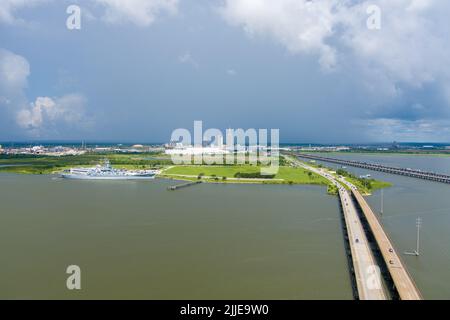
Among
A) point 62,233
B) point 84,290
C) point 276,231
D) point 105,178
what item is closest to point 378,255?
point 276,231

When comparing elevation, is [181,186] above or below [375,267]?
above

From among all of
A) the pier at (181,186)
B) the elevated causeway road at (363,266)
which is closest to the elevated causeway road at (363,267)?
the elevated causeway road at (363,266)

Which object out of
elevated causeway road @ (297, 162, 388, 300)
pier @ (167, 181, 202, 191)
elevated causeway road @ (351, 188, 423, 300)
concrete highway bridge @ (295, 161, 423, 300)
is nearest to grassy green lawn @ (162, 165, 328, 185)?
pier @ (167, 181, 202, 191)

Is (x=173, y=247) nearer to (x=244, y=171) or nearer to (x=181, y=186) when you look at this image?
(x=181, y=186)

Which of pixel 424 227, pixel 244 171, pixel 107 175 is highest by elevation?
pixel 244 171

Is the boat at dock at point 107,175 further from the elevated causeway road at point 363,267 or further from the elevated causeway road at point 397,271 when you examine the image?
the elevated causeway road at point 397,271

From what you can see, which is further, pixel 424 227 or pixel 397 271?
pixel 424 227

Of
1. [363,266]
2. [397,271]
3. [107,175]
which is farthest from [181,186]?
[397,271]

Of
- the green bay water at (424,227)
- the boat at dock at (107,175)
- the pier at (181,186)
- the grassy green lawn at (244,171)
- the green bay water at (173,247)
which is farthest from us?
the boat at dock at (107,175)

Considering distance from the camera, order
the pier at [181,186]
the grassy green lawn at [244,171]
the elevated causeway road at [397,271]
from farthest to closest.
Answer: the grassy green lawn at [244,171] < the pier at [181,186] < the elevated causeway road at [397,271]
